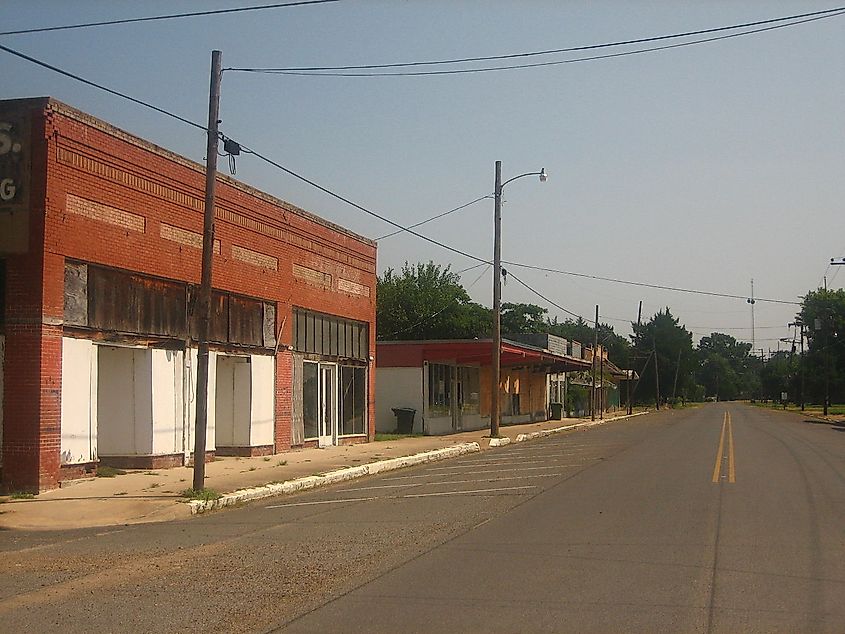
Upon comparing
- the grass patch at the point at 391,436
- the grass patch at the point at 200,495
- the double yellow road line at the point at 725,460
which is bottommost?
the grass patch at the point at 391,436

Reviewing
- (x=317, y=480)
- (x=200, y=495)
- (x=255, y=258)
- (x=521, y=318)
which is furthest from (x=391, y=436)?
(x=521, y=318)

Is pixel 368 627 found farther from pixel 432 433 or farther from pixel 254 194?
pixel 432 433

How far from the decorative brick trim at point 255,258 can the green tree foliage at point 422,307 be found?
44540 mm

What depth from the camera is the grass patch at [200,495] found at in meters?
16.9

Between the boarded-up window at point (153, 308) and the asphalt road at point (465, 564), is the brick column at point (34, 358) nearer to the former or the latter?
the boarded-up window at point (153, 308)

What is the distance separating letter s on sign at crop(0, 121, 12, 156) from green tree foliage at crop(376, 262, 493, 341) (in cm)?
5347

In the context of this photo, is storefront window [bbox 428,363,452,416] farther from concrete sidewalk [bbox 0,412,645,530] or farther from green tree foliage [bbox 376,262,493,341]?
green tree foliage [bbox 376,262,493,341]

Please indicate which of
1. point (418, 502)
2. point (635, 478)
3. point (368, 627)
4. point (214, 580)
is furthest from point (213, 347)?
point (368, 627)

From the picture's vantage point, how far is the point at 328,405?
3045 cm

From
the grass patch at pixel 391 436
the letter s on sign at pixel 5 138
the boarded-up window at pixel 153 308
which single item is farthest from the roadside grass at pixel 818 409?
the letter s on sign at pixel 5 138

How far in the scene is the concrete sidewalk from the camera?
15164 millimetres

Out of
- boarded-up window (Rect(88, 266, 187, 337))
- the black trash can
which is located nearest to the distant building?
the black trash can

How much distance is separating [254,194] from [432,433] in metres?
16.9

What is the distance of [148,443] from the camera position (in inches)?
830
